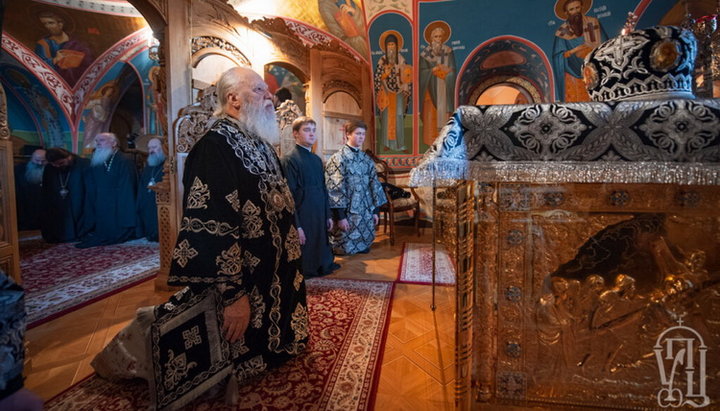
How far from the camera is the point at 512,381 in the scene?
52.7 inches

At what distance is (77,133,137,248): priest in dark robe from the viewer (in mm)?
6457

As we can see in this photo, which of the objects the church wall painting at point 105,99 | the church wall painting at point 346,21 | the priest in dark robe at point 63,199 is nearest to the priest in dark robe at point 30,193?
the church wall painting at point 105,99

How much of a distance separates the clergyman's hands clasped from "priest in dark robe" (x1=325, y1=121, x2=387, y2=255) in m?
3.23

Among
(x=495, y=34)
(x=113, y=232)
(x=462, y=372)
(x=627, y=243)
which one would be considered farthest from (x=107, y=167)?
(x=495, y=34)

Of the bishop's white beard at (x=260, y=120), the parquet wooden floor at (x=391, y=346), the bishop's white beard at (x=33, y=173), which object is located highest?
the bishop's white beard at (x=33, y=173)

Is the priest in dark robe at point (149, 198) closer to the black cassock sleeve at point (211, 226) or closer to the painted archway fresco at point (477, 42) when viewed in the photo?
the painted archway fresco at point (477, 42)

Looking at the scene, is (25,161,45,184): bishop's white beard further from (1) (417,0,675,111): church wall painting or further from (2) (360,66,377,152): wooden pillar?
(1) (417,0,675,111): church wall painting

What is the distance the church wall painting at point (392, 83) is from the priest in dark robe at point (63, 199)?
6.91m

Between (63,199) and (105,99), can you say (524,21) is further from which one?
(105,99)

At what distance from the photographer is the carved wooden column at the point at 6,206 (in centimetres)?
193

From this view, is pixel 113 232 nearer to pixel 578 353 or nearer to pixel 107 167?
pixel 107 167

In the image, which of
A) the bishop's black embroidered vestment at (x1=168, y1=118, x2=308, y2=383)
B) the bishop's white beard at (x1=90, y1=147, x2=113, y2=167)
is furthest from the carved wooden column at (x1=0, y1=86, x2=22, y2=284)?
the bishop's white beard at (x1=90, y1=147, x2=113, y2=167)

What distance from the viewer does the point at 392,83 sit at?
25.6 ft

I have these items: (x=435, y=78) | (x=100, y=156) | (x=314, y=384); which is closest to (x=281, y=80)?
(x=435, y=78)
